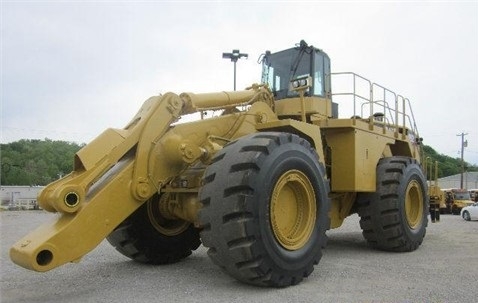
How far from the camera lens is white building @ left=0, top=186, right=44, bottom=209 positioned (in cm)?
4337

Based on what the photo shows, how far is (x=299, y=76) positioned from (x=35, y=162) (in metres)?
73.7

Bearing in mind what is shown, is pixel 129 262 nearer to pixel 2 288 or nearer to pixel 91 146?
pixel 2 288

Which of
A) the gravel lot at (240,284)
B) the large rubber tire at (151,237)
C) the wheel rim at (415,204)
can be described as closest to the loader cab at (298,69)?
the wheel rim at (415,204)

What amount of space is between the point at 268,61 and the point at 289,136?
12.9ft

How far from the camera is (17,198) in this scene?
4706 centimetres

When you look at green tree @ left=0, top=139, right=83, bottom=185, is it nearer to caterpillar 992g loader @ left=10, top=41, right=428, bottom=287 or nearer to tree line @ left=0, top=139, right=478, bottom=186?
tree line @ left=0, top=139, right=478, bottom=186

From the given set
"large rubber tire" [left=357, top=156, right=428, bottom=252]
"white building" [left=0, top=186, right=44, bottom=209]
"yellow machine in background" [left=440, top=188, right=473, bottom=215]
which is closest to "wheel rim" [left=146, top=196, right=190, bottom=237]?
"large rubber tire" [left=357, top=156, right=428, bottom=252]

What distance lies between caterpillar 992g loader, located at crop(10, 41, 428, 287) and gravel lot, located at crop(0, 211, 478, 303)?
1.07ft

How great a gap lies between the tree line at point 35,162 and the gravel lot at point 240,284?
6003 cm

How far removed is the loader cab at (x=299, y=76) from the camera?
8.91 metres

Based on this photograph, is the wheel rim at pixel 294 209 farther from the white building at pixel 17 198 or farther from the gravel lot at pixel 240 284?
the white building at pixel 17 198

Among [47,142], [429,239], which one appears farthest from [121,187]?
[47,142]

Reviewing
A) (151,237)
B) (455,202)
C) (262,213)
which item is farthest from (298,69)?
(455,202)

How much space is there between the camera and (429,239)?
1142 cm
